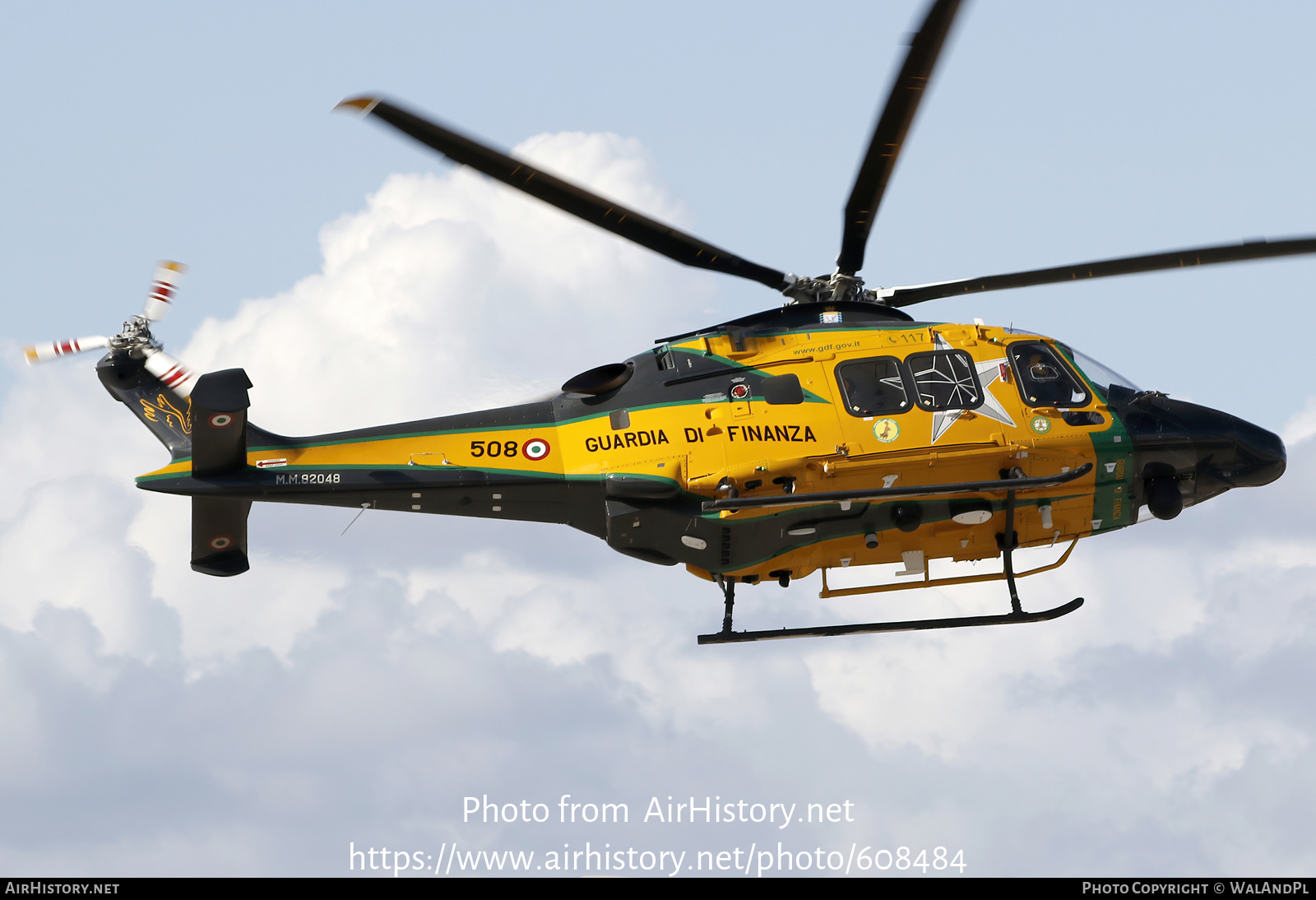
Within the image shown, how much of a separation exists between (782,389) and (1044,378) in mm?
3703

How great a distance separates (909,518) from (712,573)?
2830 millimetres

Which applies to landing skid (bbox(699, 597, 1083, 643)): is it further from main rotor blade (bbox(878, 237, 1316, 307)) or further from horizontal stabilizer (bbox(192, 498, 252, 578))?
horizontal stabilizer (bbox(192, 498, 252, 578))

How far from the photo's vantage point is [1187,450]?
828 inches

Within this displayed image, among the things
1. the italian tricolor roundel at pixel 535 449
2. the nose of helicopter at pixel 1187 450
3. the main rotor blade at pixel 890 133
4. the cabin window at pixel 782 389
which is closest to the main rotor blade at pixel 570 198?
the main rotor blade at pixel 890 133

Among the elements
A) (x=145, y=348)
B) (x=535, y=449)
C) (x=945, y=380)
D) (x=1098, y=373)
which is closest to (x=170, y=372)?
(x=145, y=348)

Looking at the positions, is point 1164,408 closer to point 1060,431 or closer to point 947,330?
point 1060,431

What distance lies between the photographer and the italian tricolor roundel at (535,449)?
1997cm

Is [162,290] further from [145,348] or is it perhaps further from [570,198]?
[570,198]

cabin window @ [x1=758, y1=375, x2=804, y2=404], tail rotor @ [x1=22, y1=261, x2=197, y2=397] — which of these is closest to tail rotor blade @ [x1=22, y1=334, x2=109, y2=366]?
tail rotor @ [x1=22, y1=261, x2=197, y2=397]

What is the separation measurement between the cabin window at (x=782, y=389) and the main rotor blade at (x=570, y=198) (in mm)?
1662

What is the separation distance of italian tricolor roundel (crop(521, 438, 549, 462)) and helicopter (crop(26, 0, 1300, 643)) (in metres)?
0.03
